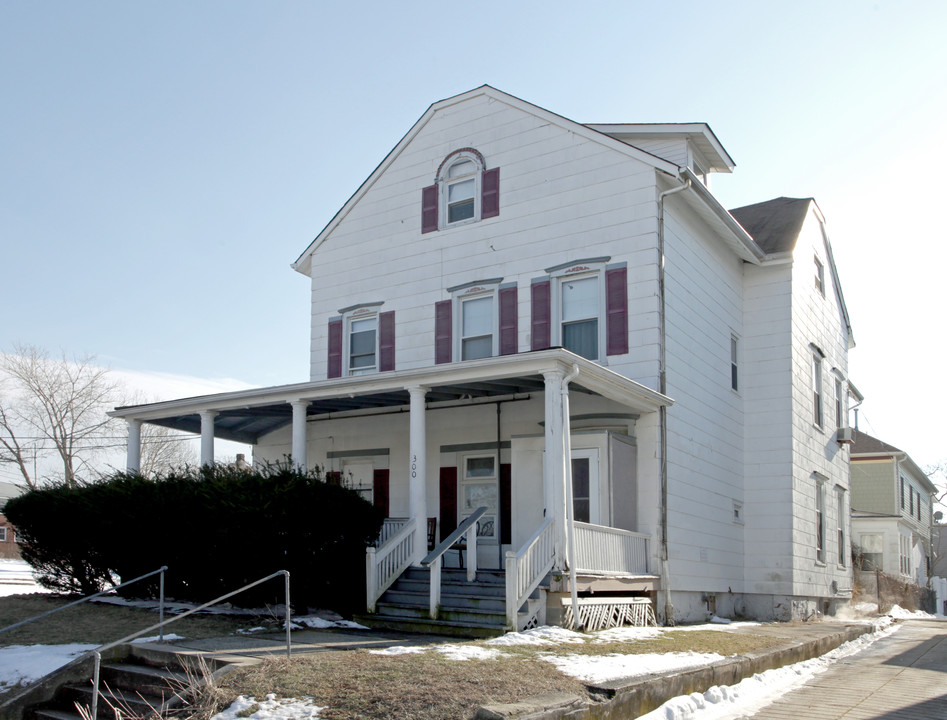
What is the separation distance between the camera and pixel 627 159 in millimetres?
16031

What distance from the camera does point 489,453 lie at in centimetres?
1645

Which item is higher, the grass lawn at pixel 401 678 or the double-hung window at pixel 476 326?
the double-hung window at pixel 476 326

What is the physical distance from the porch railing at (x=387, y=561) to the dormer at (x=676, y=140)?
9.07 metres

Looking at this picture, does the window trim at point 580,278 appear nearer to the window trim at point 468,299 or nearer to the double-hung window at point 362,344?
the window trim at point 468,299

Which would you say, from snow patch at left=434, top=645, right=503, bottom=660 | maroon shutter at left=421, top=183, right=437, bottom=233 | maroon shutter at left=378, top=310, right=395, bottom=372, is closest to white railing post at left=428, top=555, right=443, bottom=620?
snow patch at left=434, top=645, right=503, bottom=660

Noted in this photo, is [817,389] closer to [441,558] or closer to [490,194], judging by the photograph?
[490,194]

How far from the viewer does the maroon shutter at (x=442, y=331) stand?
17406 millimetres

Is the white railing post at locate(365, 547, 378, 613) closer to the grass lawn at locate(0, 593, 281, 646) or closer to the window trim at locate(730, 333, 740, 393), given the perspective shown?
the grass lawn at locate(0, 593, 281, 646)

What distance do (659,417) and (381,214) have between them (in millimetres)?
7663

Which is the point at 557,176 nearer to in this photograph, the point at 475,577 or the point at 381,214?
the point at 381,214

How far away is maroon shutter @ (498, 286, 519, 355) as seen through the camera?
16.7m

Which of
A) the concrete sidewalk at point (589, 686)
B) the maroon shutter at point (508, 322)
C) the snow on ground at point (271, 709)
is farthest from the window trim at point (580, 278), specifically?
the snow on ground at point (271, 709)

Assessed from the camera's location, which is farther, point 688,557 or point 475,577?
point 688,557

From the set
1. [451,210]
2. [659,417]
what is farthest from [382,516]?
[451,210]
